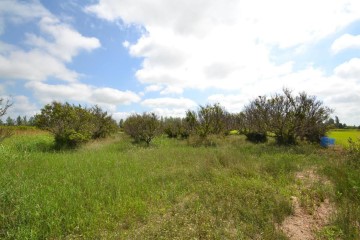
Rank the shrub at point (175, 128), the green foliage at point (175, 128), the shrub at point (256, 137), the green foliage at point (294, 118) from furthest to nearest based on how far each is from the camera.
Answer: the shrub at point (175, 128)
the green foliage at point (175, 128)
the shrub at point (256, 137)
the green foliage at point (294, 118)

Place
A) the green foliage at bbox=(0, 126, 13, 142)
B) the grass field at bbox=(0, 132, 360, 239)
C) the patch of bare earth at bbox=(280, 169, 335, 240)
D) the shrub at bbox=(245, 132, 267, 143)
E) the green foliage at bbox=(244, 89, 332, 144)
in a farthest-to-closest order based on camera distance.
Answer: the shrub at bbox=(245, 132, 267, 143)
the green foliage at bbox=(244, 89, 332, 144)
the green foliage at bbox=(0, 126, 13, 142)
the patch of bare earth at bbox=(280, 169, 335, 240)
the grass field at bbox=(0, 132, 360, 239)

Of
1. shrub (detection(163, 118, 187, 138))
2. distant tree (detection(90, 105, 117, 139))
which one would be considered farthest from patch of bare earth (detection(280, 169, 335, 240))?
distant tree (detection(90, 105, 117, 139))

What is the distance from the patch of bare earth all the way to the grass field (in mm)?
151

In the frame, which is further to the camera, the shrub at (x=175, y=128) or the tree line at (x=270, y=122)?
the shrub at (x=175, y=128)

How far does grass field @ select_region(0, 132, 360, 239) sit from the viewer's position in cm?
522

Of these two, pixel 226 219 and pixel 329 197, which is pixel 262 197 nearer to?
pixel 226 219

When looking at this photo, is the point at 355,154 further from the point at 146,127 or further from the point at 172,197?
the point at 146,127

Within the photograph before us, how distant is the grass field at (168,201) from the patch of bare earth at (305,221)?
151 mm

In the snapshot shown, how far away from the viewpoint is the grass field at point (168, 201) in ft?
17.1

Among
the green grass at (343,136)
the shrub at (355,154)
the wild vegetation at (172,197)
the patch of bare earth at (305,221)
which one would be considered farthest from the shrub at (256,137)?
the patch of bare earth at (305,221)

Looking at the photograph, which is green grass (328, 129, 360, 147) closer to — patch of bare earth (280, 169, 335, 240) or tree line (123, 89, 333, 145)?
tree line (123, 89, 333, 145)

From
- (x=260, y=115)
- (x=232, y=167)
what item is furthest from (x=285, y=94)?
(x=232, y=167)

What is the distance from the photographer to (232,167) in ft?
31.7

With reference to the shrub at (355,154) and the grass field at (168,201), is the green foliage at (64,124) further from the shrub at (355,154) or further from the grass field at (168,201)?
the shrub at (355,154)
